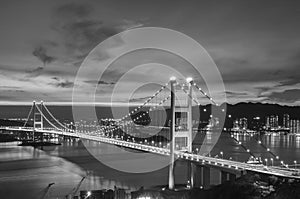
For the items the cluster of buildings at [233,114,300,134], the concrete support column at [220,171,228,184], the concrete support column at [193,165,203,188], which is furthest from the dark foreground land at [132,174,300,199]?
the cluster of buildings at [233,114,300,134]

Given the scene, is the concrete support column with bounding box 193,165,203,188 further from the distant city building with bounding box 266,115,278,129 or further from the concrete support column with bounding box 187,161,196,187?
the distant city building with bounding box 266,115,278,129

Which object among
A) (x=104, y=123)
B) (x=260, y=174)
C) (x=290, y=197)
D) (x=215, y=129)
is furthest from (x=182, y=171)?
(x=215, y=129)

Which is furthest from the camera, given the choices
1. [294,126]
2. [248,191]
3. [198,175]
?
[294,126]

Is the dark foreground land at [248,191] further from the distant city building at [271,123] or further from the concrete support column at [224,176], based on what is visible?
the distant city building at [271,123]

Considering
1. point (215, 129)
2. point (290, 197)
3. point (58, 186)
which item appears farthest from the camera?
point (215, 129)

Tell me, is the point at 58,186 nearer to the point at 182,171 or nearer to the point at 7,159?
the point at 182,171

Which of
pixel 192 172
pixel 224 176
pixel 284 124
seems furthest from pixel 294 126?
pixel 224 176

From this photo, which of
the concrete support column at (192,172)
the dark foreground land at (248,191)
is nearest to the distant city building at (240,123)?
the concrete support column at (192,172)

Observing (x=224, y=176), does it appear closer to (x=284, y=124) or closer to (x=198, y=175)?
(x=198, y=175)
